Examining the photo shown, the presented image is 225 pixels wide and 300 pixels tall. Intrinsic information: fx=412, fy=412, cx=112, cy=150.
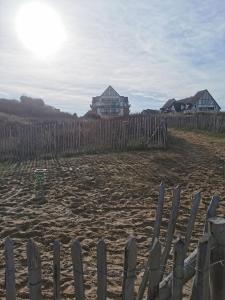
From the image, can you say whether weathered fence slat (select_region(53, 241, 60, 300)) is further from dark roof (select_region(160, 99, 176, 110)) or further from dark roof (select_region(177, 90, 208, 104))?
dark roof (select_region(160, 99, 176, 110))

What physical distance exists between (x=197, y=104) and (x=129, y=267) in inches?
2719

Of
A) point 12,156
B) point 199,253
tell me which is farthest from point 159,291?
point 12,156

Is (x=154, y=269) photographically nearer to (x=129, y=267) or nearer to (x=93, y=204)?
(x=129, y=267)

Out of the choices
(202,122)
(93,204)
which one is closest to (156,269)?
(93,204)

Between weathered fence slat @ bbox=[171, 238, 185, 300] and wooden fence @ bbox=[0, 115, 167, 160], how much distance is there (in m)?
13.6

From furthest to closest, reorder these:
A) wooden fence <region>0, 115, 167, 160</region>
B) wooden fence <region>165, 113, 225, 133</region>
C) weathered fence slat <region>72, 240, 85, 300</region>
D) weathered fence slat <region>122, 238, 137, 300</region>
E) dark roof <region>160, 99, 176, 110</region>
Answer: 1. dark roof <region>160, 99, 176, 110</region>
2. wooden fence <region>165, 113, 225, 133</region>
3. wooden fence <region>0, 115, 167, 160</region>
4. weathered fence slat <region>72, 240, 85, 300</region>
5. weathered fence slat <region>122, 238, 137, 300</region>

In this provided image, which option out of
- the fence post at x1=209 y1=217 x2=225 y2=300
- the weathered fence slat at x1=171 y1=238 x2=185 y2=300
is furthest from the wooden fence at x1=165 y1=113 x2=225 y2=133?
the weathered fence slat at x1=171 y1=238 x2=185 y2=300

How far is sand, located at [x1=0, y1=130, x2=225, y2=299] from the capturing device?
15.7 ft

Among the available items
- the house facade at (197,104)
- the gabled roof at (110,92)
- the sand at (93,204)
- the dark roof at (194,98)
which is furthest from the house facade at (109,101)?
the sand at (93,204)

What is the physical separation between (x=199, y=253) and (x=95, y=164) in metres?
10.2

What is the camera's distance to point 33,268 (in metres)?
2.35

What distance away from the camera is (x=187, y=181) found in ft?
32.0

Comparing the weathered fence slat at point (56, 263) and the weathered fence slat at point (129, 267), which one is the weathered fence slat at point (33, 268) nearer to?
the weathered fence slat at point (56, 263)

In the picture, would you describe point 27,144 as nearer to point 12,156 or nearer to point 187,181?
point 12,156
